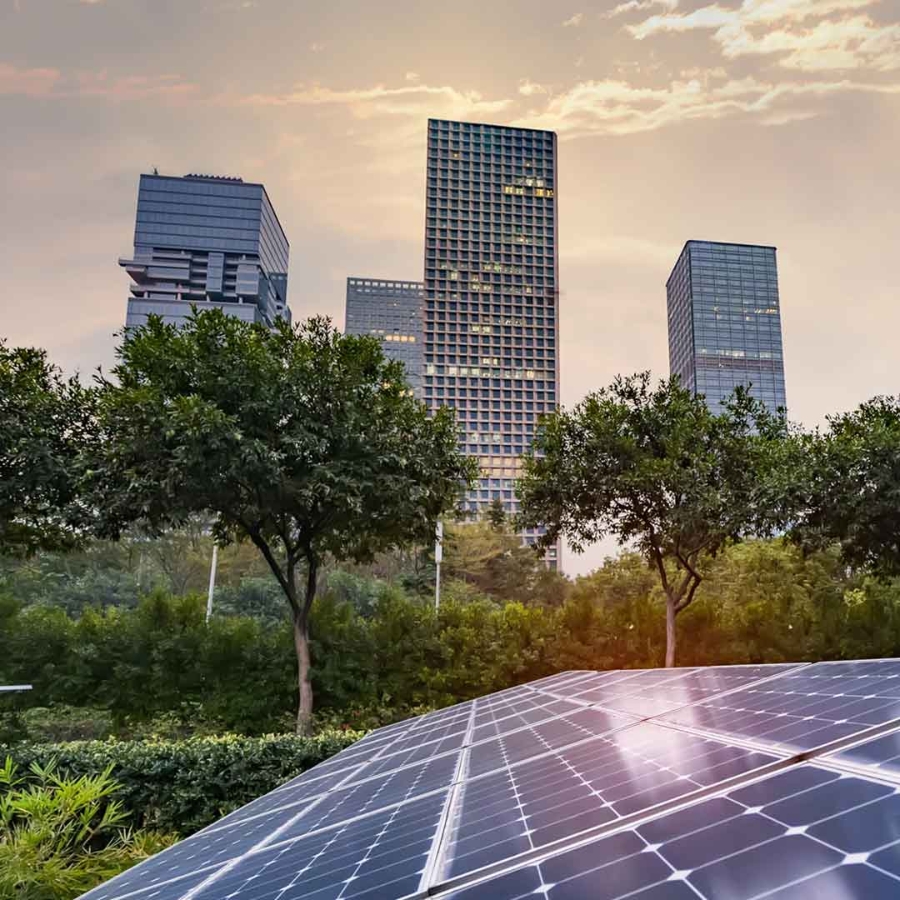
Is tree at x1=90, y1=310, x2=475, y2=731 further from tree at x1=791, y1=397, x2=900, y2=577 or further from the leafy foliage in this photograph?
tree at x1=791, y1=397, x2=900, y2=577

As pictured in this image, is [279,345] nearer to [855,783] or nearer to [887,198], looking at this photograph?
[855,783]

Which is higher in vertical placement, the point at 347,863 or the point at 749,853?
the point at 749,853

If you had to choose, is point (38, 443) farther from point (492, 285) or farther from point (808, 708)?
point (492, 285)

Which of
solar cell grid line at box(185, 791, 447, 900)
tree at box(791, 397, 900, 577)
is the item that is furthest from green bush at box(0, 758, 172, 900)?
tree at box(791, 397, 900, 577)

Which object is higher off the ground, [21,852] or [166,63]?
[166,63]

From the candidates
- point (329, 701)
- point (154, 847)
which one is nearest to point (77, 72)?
point (329, 701)

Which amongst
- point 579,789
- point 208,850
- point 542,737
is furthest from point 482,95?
point 579,789
